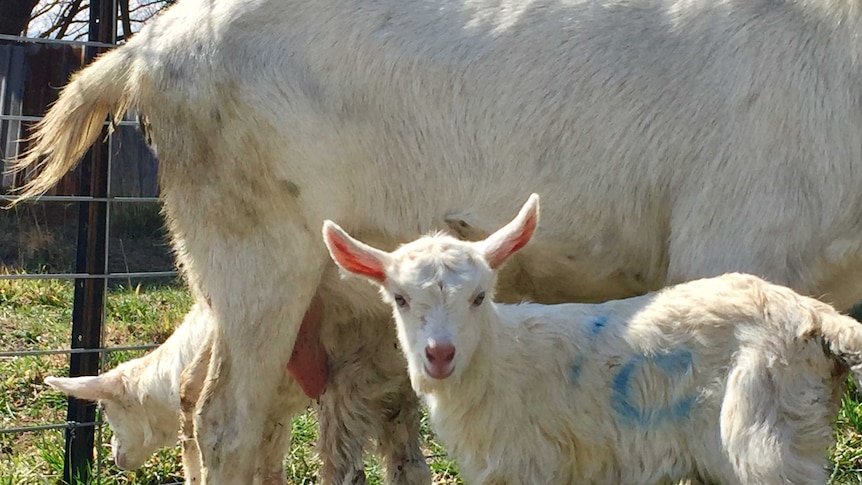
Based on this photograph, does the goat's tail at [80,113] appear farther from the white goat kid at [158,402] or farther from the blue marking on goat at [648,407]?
the blue marking on goat at [648,407]

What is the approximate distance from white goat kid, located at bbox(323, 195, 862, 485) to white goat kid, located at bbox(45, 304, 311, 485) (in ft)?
5.79

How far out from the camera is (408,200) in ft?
14.3

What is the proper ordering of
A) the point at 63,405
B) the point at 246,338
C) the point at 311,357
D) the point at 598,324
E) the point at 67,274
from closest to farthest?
the point at 598,324, the point at 246,338, the point at 311,357, the point at 67,274, the point at 63,405

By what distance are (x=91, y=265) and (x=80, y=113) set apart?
1416 millimetres

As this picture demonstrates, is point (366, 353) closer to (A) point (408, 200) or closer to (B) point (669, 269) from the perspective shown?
(A) point (408, 200)

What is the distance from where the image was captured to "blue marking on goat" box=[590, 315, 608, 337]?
368cm

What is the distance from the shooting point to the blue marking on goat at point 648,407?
3.45 meters

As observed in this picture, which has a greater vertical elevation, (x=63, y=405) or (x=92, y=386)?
(x=92, y=386)

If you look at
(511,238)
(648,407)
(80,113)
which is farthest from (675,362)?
(80,113)

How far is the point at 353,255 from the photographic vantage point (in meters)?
3.45

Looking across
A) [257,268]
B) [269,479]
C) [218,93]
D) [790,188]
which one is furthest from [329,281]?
[790,188]

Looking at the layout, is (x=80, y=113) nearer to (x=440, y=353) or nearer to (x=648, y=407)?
(x=440, y=353)

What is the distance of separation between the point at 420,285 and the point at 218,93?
153cm

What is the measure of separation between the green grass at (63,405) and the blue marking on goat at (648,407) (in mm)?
2300
